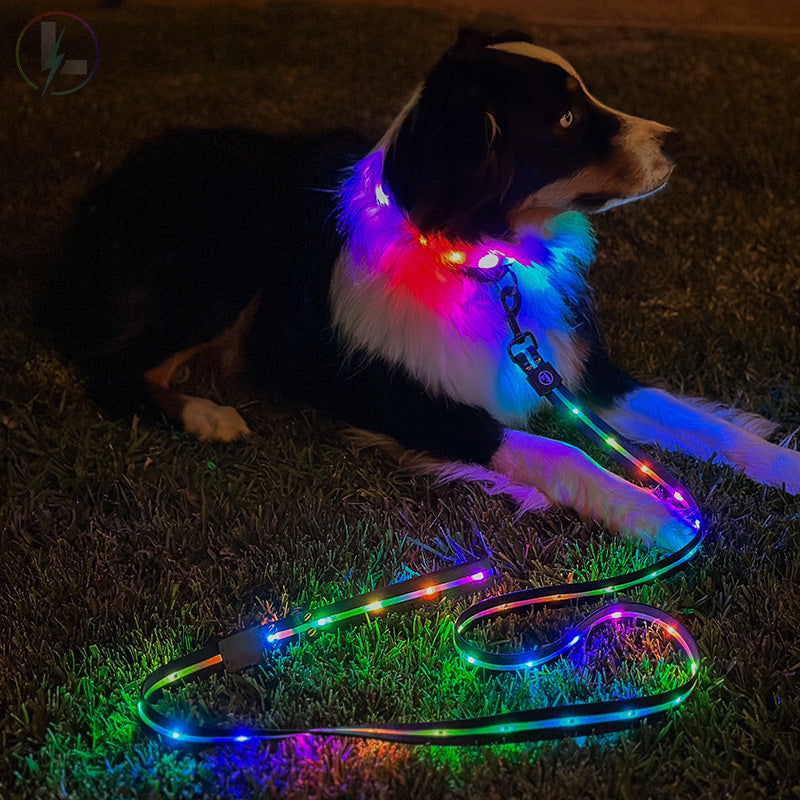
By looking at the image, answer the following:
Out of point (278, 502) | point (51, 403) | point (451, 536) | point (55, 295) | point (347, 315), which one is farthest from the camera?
point (55, 295)

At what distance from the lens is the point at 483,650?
1.94 m

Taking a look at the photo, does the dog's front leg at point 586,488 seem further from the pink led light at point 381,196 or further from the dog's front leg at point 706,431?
the pink led light at point 381,196

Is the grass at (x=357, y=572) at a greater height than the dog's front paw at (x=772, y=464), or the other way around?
the dog's front paw at (x=772, y=464)

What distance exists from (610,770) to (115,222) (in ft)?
8.58

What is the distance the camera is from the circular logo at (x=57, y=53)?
5.02 metres

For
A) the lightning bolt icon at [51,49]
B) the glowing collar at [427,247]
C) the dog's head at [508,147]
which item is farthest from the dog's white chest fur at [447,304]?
the lightning bolt icon at [51,49]

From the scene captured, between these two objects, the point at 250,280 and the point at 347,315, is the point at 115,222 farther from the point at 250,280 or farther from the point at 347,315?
the point at 347,315

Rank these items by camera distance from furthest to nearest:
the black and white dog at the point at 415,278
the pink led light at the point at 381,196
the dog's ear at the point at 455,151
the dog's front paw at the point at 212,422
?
1. the dog's front paw at the point at 212,422
2. the pink led light at the point at 381,196
3. the black and white dog at the point at 415,278
4. the dog's ear at the point at 455,151

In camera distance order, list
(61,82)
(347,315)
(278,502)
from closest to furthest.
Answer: (278,502) → (347,315) → (61,82)

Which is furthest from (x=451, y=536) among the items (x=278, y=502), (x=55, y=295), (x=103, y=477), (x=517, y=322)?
(x=55, y=295)

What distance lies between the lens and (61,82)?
604cm

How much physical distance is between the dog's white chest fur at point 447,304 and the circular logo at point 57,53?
3.19 m

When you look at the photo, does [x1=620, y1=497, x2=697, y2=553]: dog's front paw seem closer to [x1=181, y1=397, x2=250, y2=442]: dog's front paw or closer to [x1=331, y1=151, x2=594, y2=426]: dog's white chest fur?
[x1=331, y1=151, x2=594, y2=426]: dog's white chest fur

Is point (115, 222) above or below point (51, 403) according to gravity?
above
